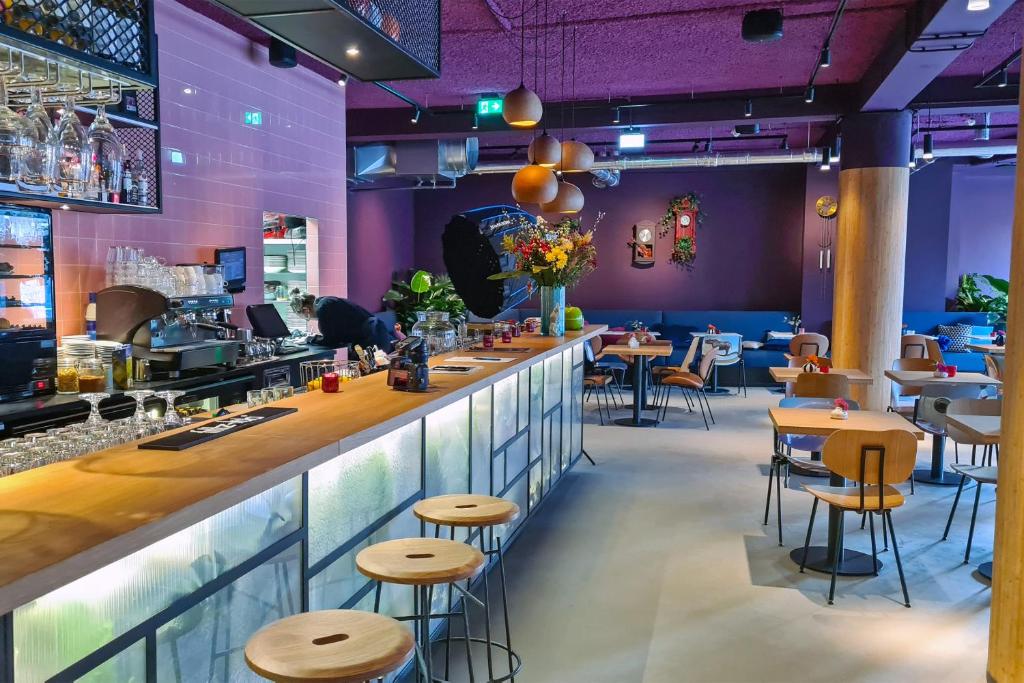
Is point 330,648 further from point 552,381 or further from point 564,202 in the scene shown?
point 564,202

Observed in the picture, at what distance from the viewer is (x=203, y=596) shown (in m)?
2.12

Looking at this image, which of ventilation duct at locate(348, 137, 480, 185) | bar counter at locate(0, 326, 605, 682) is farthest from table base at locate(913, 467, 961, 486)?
ventilation duct at locate(348, 137, 480, 185)

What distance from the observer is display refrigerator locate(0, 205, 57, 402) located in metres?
4.20

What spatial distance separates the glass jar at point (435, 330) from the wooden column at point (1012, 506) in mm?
3127

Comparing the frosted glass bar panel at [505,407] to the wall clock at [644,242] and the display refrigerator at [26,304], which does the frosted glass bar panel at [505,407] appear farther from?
the wall clock at [644,242]

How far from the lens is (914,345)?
399 inches

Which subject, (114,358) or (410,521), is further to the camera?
(114,358)

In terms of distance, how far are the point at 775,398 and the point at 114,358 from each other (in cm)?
920

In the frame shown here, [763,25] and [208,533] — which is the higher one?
[763,25]

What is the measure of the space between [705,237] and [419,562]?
12759 millimetres

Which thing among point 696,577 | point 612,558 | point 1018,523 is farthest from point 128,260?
point 1018,523

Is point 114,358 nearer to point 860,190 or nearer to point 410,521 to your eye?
point 410,521

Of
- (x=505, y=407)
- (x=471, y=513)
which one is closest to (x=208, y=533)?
(x=471, y=513)

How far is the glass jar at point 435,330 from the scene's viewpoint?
526 centimetres
